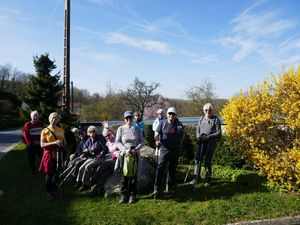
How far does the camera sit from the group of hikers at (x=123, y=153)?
6188 millimetres

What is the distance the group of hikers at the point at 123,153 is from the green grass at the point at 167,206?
0.32 meters

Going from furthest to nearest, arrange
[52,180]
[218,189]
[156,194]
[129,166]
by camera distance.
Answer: [218,189] < [52,180] < [156,194] < [129,166]

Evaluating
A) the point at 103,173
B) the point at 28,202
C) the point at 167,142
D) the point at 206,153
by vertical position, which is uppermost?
the point at 167,142

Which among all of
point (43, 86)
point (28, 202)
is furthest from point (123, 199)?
point (43, 86)

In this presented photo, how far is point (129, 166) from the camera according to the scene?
6.01 meters

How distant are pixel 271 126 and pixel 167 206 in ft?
9.19

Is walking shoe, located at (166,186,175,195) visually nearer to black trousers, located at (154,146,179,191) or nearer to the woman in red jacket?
black trousers, located at (154,146,179,191)

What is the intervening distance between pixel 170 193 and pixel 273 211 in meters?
2.03

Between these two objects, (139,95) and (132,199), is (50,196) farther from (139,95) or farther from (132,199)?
(139,95)

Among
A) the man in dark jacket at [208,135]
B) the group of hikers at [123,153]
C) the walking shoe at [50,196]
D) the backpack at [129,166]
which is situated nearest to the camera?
the backpack at [129,166]

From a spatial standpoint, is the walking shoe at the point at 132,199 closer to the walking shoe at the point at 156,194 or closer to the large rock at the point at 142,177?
the walking shoe at the point at 156,194

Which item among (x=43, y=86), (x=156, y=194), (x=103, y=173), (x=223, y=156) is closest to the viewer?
(x=156, y=194)

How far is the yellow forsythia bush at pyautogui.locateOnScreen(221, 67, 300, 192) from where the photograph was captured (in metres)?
6.31

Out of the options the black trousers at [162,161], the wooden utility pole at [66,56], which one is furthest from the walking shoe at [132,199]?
the wooden utility pole at [66,56]
